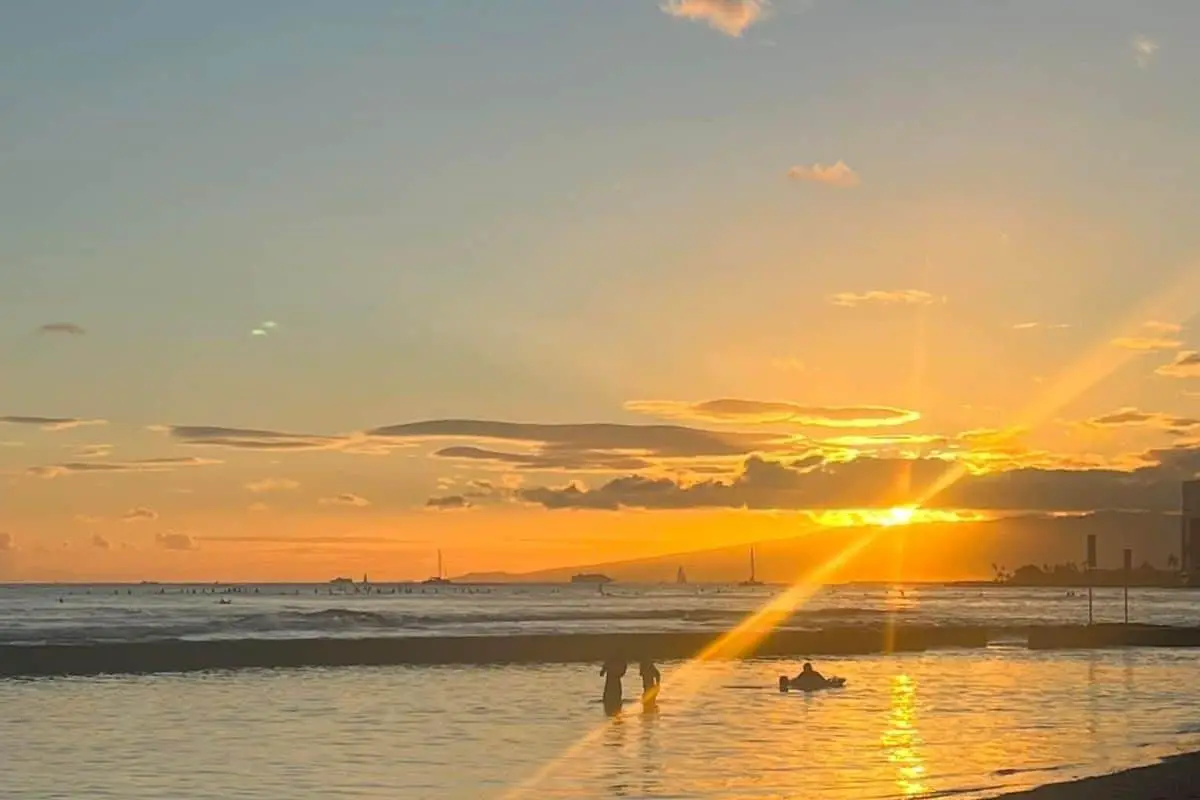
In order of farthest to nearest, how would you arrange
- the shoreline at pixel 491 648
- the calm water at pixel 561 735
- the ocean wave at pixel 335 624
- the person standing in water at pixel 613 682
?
1. the ocean wave at pixel 335 624
2. the shoreline at pixel 491 648
3. the person standing in water at pixel 613 682
4. the calm water at pixel 561 735

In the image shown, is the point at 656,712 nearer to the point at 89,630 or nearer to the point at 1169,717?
the point at 1169,717

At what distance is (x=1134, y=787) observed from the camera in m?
25.9

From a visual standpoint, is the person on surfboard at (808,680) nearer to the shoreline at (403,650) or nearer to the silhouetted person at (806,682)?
the silhouetted person at (806,682)

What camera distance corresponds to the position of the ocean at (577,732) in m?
29.1

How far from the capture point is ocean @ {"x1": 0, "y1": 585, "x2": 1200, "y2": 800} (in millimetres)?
29094

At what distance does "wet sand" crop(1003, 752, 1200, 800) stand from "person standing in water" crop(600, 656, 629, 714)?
1895cm

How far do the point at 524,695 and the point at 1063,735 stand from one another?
19.8 metres

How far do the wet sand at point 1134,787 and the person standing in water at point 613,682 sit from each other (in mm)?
18950

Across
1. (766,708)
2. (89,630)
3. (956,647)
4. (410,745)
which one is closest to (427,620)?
(89,630)

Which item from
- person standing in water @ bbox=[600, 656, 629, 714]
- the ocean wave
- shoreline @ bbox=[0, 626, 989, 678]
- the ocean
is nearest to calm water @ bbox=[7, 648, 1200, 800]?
the ocean

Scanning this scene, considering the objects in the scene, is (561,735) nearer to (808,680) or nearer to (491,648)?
(808,680)

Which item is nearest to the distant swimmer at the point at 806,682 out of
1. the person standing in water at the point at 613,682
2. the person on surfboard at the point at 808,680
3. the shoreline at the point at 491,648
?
the person on surfboard at the point at 808,680

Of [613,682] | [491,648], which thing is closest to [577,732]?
[613,682]

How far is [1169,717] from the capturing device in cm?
4266
